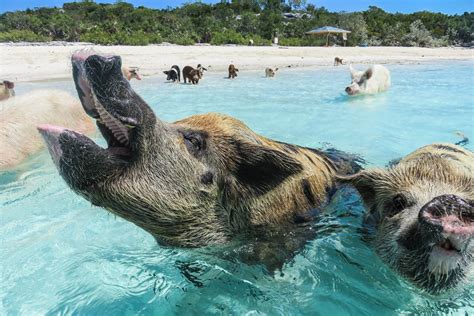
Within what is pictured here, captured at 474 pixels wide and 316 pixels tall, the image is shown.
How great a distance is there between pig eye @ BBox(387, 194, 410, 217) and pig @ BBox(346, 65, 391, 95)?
32.9 feet

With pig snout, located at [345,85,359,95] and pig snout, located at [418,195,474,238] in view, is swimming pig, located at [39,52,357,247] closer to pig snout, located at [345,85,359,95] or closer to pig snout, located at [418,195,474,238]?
pig snout, located at [418,195,474,238]

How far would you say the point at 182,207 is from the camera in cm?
288

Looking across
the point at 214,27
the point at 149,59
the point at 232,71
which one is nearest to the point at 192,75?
the point at 232,71

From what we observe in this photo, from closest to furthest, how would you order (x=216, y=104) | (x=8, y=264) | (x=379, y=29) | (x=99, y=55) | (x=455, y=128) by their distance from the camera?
(x=99, y=55) < (x=8, y=264) < (x=455, y=128) < (x=216, y=104) < (x=379, y=29)

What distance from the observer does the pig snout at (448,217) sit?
2055mm

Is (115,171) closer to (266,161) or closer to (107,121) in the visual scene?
(107,121)

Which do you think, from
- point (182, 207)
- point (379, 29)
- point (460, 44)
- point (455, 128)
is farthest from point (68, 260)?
point (460, 44)

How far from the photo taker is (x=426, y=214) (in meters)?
2.12

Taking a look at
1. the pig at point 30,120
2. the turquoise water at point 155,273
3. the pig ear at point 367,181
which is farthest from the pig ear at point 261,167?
the pig at point 30,120

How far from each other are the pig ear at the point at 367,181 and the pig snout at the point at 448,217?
0.95m

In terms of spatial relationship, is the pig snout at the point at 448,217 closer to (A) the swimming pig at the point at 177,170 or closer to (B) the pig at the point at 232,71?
(A) the swimming pig at the point at 177,170

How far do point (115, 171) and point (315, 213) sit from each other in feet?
5.25

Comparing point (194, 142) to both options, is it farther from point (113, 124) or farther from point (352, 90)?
point (352, 90)

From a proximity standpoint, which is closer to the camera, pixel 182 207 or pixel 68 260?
pixel 182 207
